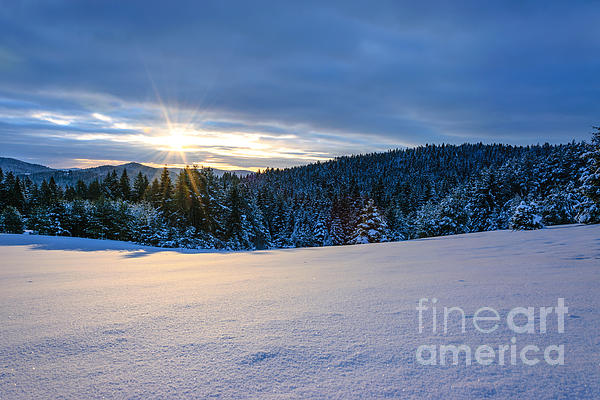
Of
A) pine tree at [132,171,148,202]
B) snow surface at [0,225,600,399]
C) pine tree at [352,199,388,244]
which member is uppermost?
pine tree at [132,171,148,202]

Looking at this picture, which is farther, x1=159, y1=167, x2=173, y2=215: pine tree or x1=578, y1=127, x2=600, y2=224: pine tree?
x1=159, y1=167, x2=173, y2=215: pine tree

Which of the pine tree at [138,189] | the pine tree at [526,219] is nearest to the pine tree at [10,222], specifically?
the pine tree at [138,189]

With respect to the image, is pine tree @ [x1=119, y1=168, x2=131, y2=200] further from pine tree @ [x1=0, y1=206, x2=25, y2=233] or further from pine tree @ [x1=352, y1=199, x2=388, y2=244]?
pine tree @ [x1=352, y1=199, x2=388, y2=244]

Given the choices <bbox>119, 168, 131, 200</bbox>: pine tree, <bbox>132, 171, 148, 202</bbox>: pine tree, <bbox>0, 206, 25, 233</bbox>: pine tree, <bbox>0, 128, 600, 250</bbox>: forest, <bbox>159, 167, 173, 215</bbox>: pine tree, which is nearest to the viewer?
<bbox>0, 128, 600, 250</bbox>: forest

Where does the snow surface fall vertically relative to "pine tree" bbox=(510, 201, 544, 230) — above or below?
below

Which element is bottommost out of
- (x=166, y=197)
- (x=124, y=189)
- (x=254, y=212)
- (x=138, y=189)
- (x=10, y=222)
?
(x=10, y=222)

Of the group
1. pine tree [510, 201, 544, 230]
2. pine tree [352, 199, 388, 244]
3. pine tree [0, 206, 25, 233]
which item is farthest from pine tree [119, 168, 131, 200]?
pine tree [510, 201, 544, 230]

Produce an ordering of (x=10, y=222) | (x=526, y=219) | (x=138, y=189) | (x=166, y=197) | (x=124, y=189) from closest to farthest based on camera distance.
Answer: (x=526, y=219) → (x=166, y=197) → (x=10, y=222) → (x=124, y=189) → (x=138, y=189)

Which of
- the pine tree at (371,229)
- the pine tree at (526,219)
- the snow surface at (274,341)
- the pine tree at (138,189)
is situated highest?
the pine tree at (138,189)

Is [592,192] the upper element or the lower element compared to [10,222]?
upper

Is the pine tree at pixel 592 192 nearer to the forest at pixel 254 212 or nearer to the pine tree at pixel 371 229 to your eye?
the forest at pixel 254 212

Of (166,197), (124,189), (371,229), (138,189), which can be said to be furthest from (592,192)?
(124,189)

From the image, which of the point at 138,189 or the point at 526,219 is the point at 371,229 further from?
the point at 138,189

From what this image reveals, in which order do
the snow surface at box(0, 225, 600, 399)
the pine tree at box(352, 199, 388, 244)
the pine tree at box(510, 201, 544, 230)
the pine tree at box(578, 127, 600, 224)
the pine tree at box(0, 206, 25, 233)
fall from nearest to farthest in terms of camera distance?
1. the snow surface at box(0, 225, 600, 399)
2. the pine tree at box(510, 201, 544, 230)
3. the pine tree at box(578, 127, 600, 224)
4. the pine tree at box(352, 199, 388, 244)
5. the pine tree at box(0, 206, 25, 233)
